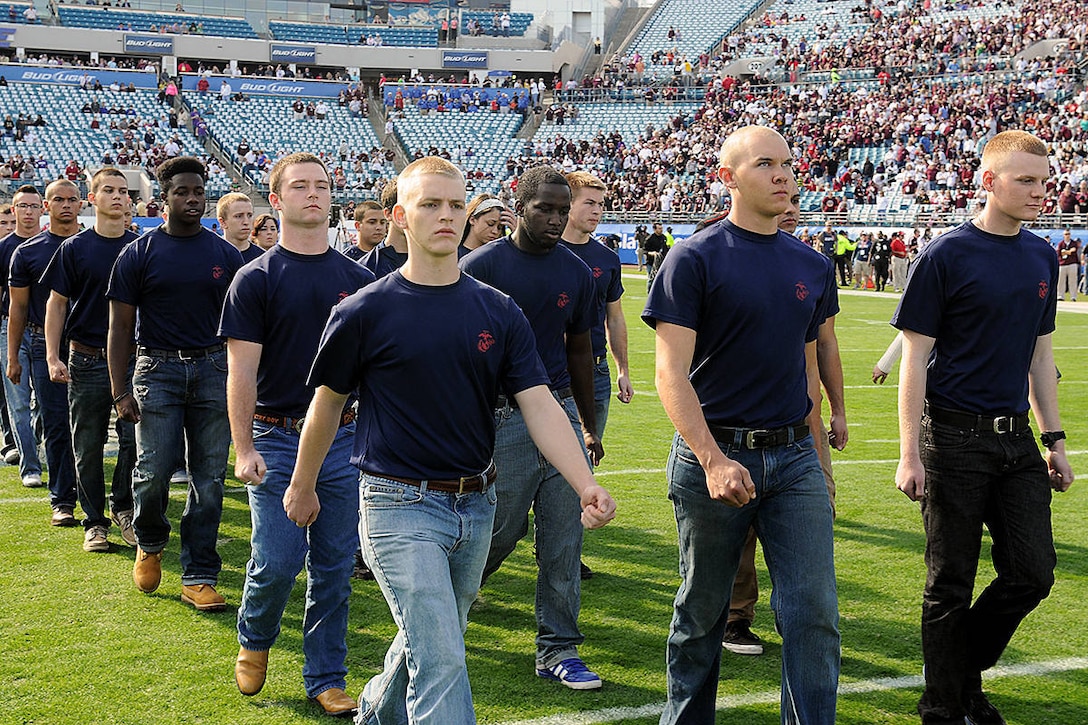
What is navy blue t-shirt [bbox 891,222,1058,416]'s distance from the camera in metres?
4.50

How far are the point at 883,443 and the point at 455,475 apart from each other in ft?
26.8

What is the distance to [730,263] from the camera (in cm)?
405

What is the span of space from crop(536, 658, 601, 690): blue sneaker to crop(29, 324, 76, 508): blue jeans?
431cm

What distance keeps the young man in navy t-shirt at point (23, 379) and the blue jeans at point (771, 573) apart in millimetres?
6162

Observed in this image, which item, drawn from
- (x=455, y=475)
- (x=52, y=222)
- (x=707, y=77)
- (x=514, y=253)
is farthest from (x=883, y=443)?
(x=707, y=77)

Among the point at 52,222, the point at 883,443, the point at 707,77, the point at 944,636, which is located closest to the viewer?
the point at 944,636

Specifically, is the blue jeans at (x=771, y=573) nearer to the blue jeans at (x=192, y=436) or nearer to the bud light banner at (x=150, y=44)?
the blue jeans at (x=192, y=436)

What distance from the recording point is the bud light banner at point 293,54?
63.4m

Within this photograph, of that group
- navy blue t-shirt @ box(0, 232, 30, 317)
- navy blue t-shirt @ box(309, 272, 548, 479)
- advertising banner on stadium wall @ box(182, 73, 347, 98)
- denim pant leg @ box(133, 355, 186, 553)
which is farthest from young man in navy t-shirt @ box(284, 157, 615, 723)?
advertising banner on stadium wall @ box(182, 73, 347, 98)

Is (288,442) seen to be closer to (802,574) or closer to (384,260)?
(802,574)

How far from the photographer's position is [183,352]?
6270mm

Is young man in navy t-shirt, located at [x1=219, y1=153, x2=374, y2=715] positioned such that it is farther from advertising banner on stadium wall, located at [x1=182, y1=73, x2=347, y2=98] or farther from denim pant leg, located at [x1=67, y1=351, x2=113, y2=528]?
advertising banner on stadium wall, located at [x1=182, y1=73, x2=347, y2=98]

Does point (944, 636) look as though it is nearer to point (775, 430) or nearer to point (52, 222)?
point (775, 430)

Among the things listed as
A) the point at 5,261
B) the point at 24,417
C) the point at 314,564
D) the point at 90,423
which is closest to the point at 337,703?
the point at 314,564
